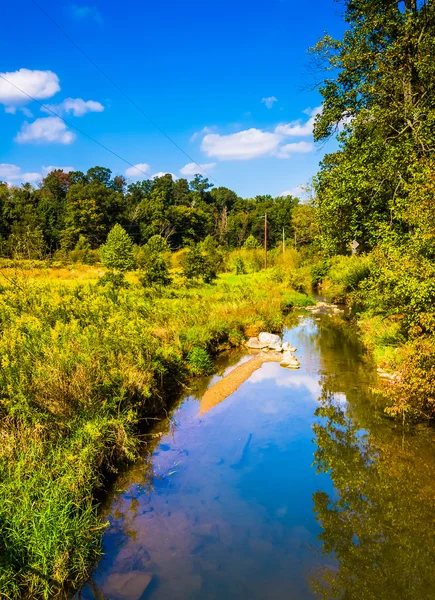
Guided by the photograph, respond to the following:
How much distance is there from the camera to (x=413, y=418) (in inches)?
352

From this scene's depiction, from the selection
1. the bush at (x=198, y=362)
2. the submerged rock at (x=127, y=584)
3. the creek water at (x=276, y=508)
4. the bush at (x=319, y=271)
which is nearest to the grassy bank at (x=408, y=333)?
the creek water at (x=276, y=508)

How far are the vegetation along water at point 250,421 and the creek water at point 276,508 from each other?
30 millimetres

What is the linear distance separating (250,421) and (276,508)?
3285 mm

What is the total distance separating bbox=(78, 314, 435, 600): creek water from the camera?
16.5 ft

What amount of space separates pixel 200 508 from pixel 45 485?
2.46 metres

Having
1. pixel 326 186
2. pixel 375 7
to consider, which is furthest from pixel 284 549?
pixel 375 7

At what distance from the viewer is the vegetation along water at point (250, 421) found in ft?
16.8

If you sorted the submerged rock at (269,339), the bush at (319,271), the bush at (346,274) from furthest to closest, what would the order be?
the bush at (319,271)
the bush at (346,274)
the submerged rock at (269,339)

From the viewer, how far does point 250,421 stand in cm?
975

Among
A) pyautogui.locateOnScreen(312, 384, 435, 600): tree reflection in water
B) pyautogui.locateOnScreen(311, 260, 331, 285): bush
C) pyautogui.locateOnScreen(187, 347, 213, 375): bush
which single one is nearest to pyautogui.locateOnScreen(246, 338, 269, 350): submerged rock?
pyautogui.locateOnScreen(187, 347, 213, 375): bush

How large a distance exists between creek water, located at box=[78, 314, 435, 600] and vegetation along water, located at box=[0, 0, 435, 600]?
0.03m

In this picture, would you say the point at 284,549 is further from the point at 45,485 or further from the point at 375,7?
the point at 375,7

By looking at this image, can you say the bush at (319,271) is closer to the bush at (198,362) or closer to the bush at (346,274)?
the bush at (346,274)

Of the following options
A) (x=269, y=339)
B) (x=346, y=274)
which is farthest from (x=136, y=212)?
(x=269, y=339)
